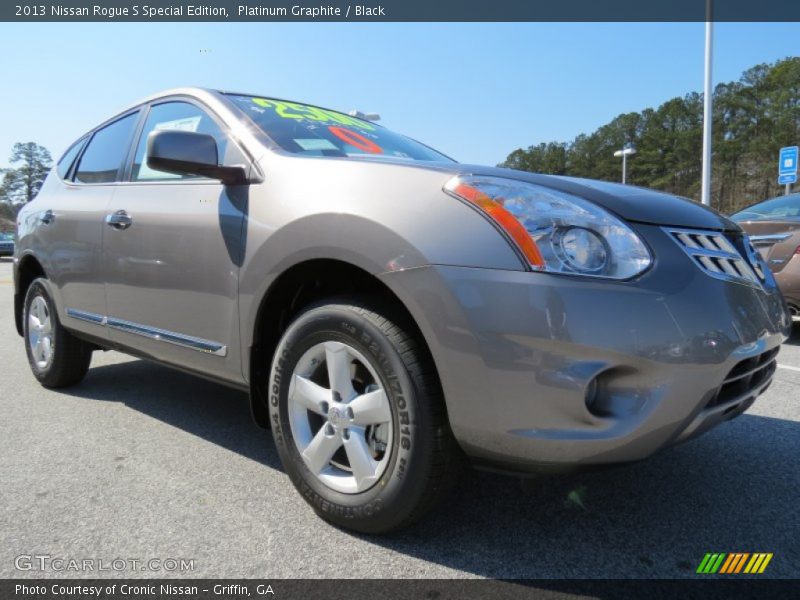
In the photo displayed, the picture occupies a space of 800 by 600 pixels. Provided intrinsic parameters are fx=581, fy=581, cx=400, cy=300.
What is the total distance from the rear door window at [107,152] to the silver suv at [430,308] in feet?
2.70

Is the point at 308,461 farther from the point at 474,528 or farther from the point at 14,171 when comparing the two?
the point at 14,171

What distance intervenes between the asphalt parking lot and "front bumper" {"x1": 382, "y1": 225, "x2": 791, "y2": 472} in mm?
374

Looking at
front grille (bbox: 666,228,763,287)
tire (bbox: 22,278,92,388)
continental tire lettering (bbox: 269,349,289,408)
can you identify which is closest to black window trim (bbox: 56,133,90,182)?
tire (bbox: 22,278,92,388)

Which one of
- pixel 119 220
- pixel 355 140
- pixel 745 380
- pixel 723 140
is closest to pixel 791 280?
pixel 745 380

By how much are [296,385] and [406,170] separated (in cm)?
82

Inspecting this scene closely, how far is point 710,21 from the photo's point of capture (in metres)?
14.4

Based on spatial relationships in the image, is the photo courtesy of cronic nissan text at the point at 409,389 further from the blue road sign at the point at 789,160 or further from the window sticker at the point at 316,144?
the blue road sign at the point at 789,160

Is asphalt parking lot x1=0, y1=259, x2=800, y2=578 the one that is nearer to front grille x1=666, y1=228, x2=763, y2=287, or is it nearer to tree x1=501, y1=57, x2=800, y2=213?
front grille x1=666, y1=228, x2=763, y2=287

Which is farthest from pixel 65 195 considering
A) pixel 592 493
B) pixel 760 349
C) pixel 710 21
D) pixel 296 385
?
pixel 710 21

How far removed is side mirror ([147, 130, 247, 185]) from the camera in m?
2.16

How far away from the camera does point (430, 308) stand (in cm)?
163

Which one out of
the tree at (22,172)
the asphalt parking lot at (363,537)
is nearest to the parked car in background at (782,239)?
the asphalt parking lot at (363,537)

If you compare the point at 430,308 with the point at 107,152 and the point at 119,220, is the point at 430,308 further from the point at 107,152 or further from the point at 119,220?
the point at 107,152

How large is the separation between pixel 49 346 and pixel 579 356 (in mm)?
3509
